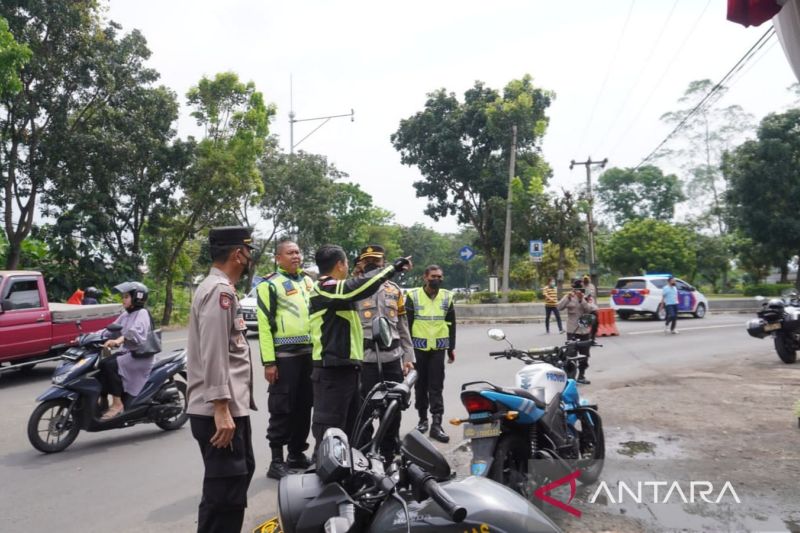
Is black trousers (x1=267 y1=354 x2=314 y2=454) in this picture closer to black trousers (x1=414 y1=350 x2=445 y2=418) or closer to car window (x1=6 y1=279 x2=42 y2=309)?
black trousers (x1=414 y1=350 x2=445 y2=418)

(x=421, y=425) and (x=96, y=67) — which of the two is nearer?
(x=421, y=425)

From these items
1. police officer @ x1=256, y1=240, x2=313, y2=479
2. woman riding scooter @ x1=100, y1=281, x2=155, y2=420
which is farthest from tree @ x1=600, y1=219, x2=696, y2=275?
police officer @ x1=256, y1=240, x2=313, y2=479

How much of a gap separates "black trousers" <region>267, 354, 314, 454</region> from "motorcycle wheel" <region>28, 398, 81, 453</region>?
7.63ft

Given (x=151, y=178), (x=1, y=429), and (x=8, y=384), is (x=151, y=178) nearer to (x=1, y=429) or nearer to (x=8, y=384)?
(x=8, y=384)

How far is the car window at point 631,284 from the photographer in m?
21.3

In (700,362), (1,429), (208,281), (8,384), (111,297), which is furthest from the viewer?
(111,297)

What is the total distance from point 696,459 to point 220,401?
4.31 metres

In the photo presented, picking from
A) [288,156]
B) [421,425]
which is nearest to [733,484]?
[421,425]

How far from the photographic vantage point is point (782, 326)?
11141 mm

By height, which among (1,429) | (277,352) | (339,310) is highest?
(339,310)

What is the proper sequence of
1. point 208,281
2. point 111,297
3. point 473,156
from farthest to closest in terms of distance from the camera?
1. point 473,156
2. point 111,297
3. point 208,281

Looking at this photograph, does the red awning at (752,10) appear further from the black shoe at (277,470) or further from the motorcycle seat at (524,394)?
the black shoe at (277,470)

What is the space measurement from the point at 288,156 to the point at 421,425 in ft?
77.7

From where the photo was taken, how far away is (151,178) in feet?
62.4
